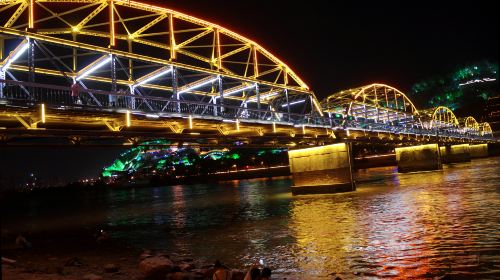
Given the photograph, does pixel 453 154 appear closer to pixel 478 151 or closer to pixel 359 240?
pixel 478 151

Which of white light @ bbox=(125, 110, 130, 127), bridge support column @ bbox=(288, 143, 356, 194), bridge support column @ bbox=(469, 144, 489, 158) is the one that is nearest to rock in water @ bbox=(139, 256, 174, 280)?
white light @ bbox=(125, 110, 130, 127)

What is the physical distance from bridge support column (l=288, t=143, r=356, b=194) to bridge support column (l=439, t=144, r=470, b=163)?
87.9 m

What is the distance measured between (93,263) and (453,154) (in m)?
124

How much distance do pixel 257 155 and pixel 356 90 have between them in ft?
372

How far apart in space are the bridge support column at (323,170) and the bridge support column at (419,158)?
4309 cm

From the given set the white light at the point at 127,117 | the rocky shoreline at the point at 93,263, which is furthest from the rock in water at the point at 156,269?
the white light at the point at 127,117

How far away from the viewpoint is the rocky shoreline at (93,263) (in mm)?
12711

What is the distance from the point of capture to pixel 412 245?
14961 millimetres

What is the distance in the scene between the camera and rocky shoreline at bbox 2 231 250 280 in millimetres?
12711

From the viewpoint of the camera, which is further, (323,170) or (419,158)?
(419,158)

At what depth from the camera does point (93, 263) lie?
1670cm

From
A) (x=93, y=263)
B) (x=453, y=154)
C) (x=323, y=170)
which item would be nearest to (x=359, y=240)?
(x=93, y=263)

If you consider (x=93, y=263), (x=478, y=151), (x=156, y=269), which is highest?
(x=478, y=151)

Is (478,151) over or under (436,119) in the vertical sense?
under
